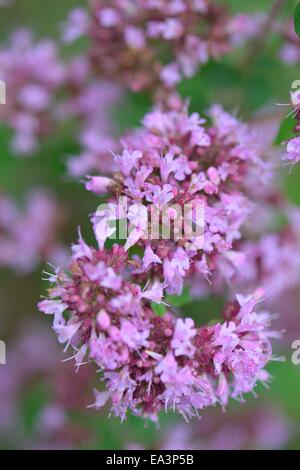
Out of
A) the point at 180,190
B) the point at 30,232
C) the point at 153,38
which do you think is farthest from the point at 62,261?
the point at 180,190

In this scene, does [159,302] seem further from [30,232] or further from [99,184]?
[30,232]

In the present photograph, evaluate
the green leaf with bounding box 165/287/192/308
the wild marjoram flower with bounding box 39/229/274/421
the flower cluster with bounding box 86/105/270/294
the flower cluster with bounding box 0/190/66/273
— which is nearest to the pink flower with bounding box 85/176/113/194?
the flower cluster with bounding box 86/105/270/294

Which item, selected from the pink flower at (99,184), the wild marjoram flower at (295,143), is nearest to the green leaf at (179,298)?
the pink flower at (99,184)

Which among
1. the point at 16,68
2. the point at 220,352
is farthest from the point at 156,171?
the point at 16,68

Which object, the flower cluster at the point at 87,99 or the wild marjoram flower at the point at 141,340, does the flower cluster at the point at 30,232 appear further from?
the wild marjoram flower at the point at 141,340

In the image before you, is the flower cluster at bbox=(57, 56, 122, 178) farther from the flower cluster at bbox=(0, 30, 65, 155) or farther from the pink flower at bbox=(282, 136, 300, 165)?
the pink flower at bbox=(282, 136, 300, 165)
